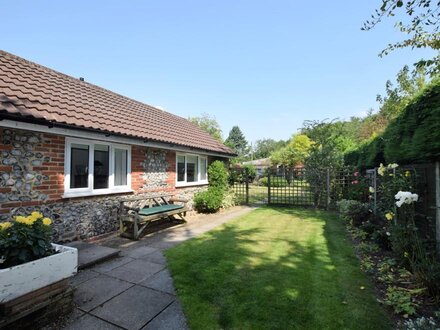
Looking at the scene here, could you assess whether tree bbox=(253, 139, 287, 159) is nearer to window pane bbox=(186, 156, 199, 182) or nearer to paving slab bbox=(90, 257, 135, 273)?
window pane bbox=(186, 156, 199, 182)

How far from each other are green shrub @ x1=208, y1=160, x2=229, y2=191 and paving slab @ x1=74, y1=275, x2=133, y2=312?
7.82 meters

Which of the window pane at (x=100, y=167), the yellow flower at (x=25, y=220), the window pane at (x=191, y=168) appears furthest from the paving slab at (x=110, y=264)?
the window pane at (x=191, y=168)

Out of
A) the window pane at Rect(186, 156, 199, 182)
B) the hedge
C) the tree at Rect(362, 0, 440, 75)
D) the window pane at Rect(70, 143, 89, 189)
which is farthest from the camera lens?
the window pane at Rect(186, 156, 199, 182)

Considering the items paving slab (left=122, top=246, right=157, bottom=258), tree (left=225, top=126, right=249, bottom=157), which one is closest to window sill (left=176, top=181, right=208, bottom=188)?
paving slab (left=122, top=246, right=157, bottom=258)

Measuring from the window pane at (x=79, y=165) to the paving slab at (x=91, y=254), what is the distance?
4.94ft

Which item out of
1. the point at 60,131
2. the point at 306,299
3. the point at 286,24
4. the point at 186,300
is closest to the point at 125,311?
the point at 186,300

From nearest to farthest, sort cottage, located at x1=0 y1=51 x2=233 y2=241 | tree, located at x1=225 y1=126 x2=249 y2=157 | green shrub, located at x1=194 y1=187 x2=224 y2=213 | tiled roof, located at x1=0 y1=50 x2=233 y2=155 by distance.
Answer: cottage, located at x1=0 y1=51 x2=233 y2=241 → tiled roof, located at x1=0 y1=50 x2=233 y2=155 → green shrub, located at x1=194 y1=187 x2=224 y2=213 → tree, located at x1=225 y1=126 x2=249 y2=157

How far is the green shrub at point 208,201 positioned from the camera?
34.5 feet

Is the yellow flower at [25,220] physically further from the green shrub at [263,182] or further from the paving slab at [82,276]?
the green shrub at [263,182]

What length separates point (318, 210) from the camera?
11273mm

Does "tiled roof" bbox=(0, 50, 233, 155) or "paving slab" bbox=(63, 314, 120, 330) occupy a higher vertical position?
"tiled roof" bbox=(0, 50, 233, 155)

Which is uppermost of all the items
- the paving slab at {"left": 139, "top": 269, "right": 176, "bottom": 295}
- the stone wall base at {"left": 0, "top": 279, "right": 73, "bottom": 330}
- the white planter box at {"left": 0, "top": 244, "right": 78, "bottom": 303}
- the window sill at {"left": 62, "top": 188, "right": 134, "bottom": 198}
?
the window sill at {"left": 62, "top": 188, "right": 134, "bottom": 198}

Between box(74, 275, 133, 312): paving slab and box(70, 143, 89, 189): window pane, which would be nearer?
box(74, 275, 133, 312): paving slab

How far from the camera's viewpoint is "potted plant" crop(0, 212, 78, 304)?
2529mm
